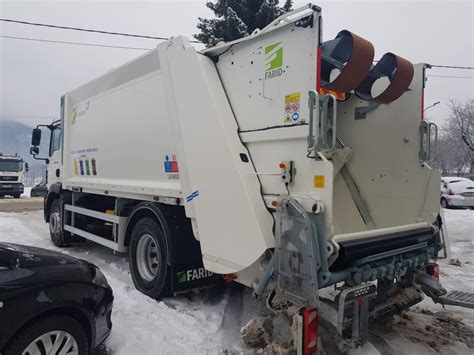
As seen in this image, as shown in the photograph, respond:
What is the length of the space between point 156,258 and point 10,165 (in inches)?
996

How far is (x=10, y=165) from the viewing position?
25734mm

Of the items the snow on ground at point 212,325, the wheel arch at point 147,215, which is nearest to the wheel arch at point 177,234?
the wheel arch at point 147,215

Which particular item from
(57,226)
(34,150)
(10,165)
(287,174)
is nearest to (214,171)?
(287,174)

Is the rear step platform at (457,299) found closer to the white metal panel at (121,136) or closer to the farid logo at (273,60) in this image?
the farid logo at (273,60)

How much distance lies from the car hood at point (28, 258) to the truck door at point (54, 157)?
5.26 m

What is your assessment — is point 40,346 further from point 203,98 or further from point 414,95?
point 414,95

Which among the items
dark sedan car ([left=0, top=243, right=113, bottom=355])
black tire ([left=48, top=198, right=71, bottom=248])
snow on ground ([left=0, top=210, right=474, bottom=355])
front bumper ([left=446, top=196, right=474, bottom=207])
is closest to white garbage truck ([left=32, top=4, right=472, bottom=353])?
snow on ground ([left=0, top=210, right=474, bottom=355])

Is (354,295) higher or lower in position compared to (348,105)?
lower

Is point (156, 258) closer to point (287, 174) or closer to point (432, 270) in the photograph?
point (287, 174)

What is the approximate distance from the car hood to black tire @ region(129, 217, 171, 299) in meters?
1.25

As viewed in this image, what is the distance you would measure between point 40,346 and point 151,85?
10.6ft

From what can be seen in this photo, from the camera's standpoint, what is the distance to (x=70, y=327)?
2895 mm

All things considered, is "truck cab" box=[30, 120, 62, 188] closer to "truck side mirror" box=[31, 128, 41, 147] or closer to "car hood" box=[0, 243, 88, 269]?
"truck side mirror" box=[31, 128, 41, 147]

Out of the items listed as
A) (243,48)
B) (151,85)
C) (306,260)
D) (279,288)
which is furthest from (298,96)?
(151,85)
